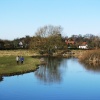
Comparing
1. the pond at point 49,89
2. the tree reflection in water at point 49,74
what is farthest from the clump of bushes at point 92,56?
the pond at point 49,89

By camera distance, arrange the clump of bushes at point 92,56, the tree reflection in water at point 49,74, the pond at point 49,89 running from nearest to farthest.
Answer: the pond at point 49,89 → the tree reflection in water at point 49,74 → the clump of bushes at point 92,56

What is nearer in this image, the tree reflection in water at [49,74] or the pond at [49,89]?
the pond at [49,89]

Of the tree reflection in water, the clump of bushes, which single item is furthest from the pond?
the clump of bushes

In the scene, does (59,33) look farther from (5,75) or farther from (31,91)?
(31,91)

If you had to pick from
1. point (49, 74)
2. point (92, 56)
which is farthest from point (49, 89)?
point (92, 56)

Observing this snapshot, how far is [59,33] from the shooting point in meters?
86.4

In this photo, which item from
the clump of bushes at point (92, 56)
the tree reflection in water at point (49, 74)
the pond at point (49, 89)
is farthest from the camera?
the clump of bushes at point (92, 56)

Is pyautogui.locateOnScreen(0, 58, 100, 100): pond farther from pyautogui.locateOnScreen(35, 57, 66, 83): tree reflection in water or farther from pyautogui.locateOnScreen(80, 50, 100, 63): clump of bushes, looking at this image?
pyautogui.locateOnScreen(80, 50, 100, 63): clump of bushes

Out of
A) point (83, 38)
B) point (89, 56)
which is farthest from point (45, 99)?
point (83, 38)

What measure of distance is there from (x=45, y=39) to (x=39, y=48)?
152 inches

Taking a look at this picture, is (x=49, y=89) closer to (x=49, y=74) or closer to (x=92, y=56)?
(x=49, y=74)

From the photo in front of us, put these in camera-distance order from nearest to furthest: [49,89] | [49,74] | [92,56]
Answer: [49,89] → [49,74] → [92,56]

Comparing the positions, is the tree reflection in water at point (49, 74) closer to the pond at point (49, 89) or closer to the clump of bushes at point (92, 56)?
the pond at point (49, 89)

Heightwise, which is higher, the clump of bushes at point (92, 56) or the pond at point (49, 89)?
the clump of bushes at point (92, 56)
